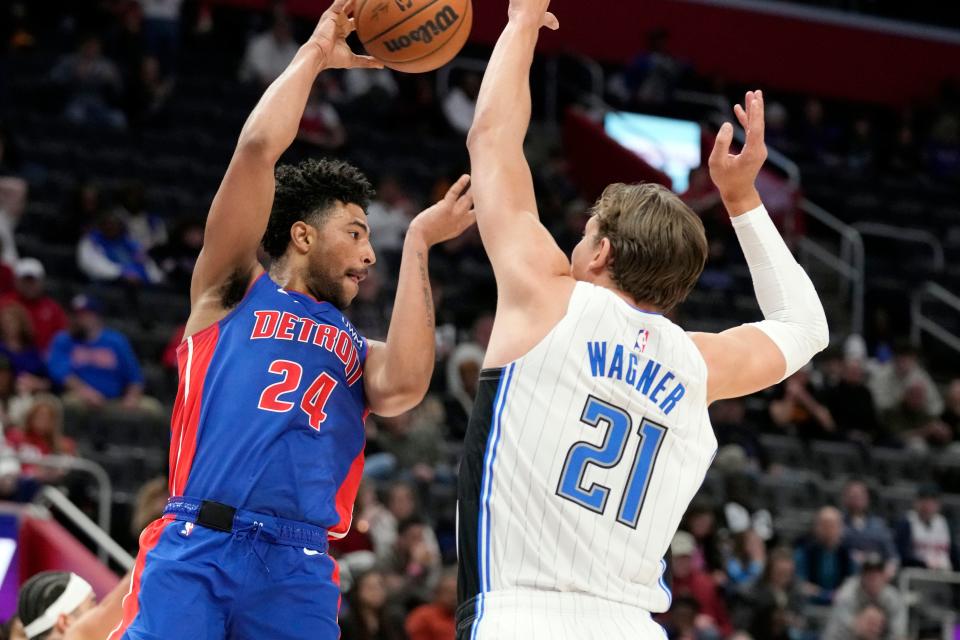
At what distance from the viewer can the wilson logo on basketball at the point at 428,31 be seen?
5.08 metres

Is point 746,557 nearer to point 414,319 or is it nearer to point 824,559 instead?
point 824,559

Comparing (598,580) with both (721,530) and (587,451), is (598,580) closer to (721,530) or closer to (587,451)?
(587,451)

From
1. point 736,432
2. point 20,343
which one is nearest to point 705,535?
point 736,432

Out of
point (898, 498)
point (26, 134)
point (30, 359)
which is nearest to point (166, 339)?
point (30, 359)

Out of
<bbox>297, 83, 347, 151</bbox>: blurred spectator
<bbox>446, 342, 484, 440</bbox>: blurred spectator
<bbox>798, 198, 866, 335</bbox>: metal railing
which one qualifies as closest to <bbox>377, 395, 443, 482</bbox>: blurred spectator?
<bbox>446, 342, 484, 440</bbox>: blurred spectator

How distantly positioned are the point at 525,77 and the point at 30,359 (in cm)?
876

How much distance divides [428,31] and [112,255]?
9264 mm

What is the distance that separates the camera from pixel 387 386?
470cm

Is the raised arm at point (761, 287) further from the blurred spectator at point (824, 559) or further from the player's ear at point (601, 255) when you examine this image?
the blurred spectator at point (824, 559)

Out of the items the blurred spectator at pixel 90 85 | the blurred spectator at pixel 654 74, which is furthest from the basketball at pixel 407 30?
the blurred spectator at pixel 654 74

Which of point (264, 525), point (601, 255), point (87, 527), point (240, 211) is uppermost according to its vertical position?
point (601, 255)

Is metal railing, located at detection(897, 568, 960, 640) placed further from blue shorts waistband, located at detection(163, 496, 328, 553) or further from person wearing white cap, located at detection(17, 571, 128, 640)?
blue shorts waistband, located at detection(163, 496, 328, 553)

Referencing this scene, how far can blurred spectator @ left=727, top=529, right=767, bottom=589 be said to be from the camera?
12.8m

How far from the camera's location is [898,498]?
49.8ft
